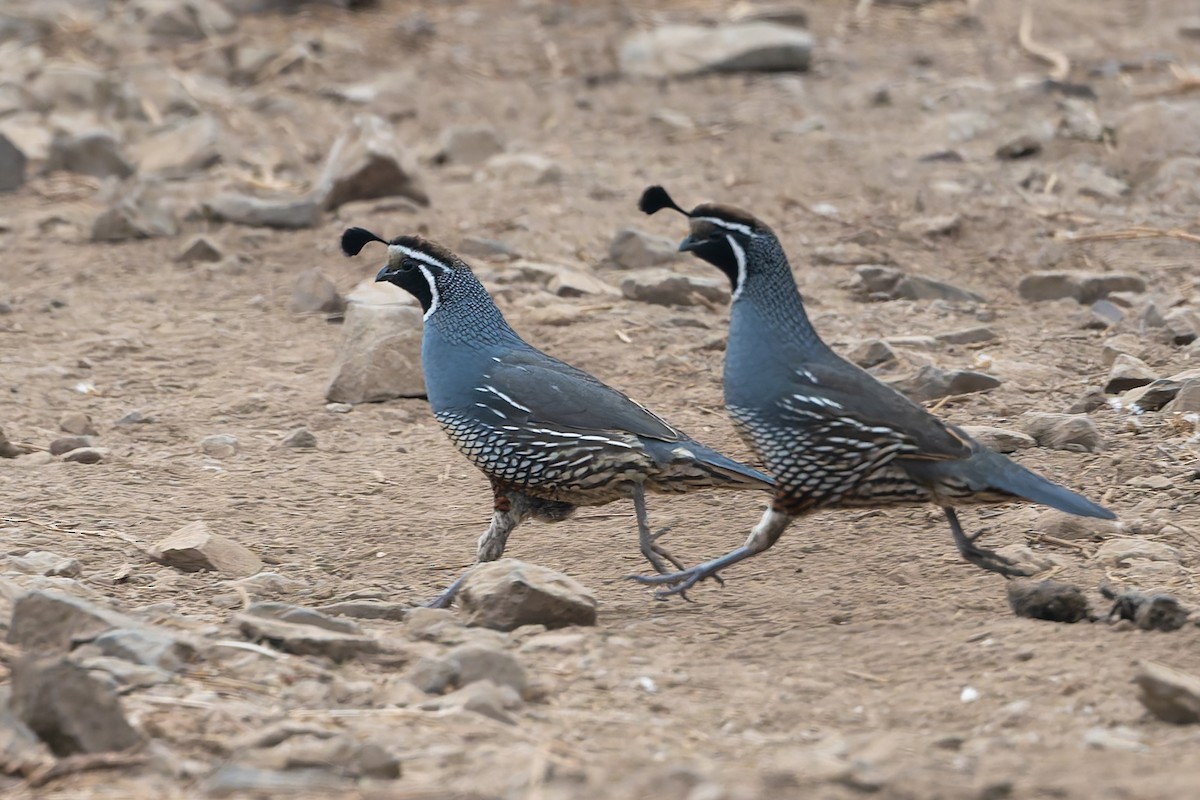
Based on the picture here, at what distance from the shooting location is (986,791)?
3.18 metres

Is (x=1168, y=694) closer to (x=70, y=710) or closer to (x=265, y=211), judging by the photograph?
(x=70, y=710)

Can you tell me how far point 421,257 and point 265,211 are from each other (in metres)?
4.07

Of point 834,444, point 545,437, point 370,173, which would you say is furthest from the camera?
point 370,173

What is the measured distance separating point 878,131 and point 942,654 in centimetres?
756

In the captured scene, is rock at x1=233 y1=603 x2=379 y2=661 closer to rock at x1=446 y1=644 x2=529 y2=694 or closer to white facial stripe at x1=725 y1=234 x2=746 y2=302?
rock at x1=446 y1=644 x2=529 y2=694

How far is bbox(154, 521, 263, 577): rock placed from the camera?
214 inches

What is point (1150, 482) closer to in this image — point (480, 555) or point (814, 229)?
point (480, 555)

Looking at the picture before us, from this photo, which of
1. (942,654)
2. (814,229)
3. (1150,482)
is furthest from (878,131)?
(942,654)

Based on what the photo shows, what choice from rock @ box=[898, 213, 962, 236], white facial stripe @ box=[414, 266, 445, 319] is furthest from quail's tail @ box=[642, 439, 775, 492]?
rock @ box=[898, 213, 962, 236]

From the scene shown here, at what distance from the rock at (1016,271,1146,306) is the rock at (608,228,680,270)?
72.1 inches

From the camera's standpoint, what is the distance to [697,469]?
5508 millimetres

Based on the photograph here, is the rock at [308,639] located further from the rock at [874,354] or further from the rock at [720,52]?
the rock at [720,52]

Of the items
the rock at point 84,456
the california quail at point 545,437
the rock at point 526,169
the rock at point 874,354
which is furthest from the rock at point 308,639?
the rock at point 526,169

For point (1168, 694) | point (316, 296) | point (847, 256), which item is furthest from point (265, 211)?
point (1168, 694)
